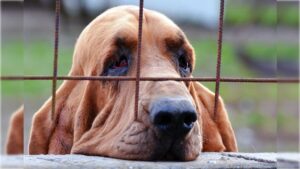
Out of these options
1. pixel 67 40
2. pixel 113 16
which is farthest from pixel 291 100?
pixel 113 16

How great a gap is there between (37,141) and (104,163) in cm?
141

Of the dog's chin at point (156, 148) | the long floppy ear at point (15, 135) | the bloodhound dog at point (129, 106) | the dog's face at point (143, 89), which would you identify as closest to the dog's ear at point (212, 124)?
the bloodhound dog at point (129, 106)

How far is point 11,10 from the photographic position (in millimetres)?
3279

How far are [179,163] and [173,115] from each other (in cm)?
21

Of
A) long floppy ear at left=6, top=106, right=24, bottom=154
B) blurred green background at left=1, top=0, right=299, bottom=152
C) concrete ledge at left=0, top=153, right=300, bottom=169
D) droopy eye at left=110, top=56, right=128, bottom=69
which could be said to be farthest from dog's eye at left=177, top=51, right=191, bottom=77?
blurred green background at left=1, top=0, right=299, bottom=152

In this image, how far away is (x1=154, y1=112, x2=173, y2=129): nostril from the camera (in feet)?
12.6

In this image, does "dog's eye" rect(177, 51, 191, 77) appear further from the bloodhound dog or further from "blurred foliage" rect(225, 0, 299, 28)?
"blurred foliage" rect(225, 0, 299, 28)

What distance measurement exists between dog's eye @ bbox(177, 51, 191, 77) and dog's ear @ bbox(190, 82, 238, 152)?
181 mm

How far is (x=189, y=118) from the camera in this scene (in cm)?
388

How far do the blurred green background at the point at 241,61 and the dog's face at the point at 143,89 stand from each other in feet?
9.63

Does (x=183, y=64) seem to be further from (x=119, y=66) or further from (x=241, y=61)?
(x=241, y=61)

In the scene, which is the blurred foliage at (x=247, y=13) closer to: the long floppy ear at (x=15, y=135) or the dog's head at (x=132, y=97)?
the long floppy ear at (x=15, y=135)

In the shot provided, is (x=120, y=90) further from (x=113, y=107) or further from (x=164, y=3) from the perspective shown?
(x=164, y=3)

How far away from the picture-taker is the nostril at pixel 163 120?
3.85 m
